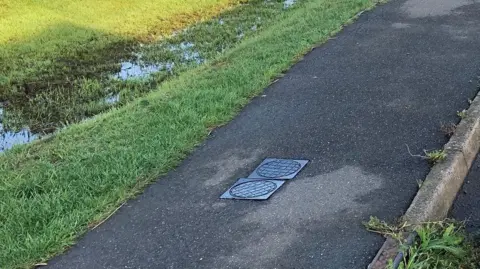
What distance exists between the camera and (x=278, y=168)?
485 centimetres

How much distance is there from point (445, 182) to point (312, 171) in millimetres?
1026

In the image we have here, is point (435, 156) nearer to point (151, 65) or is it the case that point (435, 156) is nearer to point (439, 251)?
point (439, 251)

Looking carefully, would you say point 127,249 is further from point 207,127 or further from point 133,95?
point 133,95

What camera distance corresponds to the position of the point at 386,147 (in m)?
4.90

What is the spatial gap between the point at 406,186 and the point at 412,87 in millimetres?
2156

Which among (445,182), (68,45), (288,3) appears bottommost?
(288,3)

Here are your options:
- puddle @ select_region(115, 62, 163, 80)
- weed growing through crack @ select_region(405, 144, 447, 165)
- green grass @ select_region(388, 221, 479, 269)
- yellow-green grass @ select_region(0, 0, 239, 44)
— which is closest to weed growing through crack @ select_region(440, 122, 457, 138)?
weed growing through crack @ select_region(405, 144, 447, 165)

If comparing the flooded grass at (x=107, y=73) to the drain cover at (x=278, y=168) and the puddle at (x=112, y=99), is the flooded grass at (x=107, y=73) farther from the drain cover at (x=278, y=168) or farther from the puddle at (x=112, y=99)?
the drain cover at (x=278, y=168)

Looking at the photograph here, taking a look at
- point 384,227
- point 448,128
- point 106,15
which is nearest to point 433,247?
point 384,227

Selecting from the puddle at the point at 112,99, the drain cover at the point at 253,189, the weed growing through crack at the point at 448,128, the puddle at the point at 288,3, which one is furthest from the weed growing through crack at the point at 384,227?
the puddle at the point at 288,3

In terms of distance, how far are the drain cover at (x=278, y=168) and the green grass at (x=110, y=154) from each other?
82cm

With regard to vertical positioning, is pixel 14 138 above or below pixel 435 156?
below

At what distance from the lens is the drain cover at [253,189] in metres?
4.46

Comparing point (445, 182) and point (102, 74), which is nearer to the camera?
point (445, 182)
